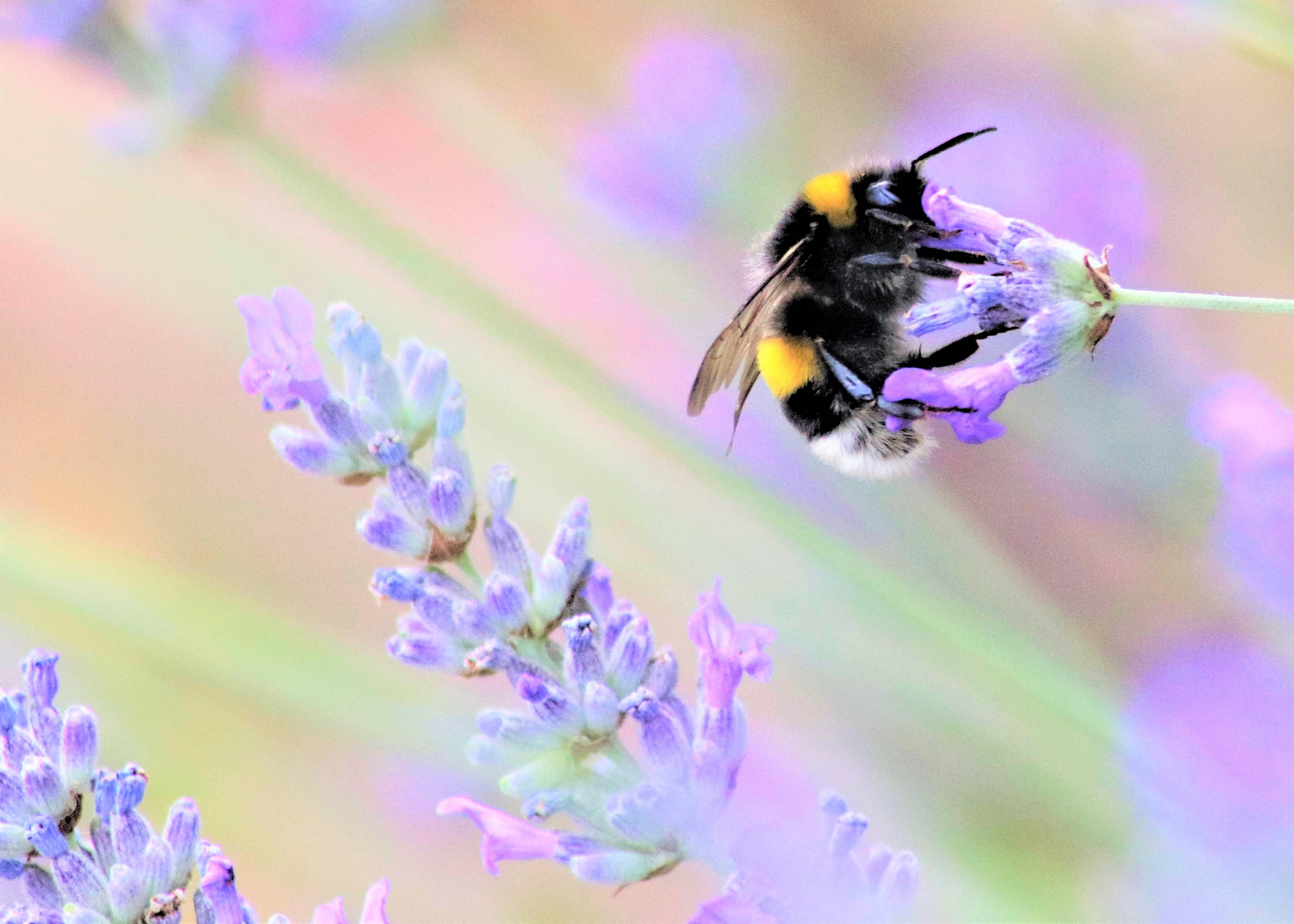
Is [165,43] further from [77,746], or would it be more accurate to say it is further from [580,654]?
[580,654]

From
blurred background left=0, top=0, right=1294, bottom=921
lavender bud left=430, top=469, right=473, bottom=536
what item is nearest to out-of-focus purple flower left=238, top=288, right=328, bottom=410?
lavender bud left=430, top=469, right=473, bottom=536

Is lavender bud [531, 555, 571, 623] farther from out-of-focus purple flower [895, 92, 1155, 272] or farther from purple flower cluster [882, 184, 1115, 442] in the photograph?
out-of-focus purple flower [895, 92, 1155, 272]

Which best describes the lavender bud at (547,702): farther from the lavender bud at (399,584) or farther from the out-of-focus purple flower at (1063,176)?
the out-of-focus purple flower at (1063,176)

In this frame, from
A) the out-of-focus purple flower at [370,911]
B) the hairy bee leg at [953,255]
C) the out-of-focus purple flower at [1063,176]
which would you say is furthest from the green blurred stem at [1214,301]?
the out-of-focus purple flower at [1063,176]

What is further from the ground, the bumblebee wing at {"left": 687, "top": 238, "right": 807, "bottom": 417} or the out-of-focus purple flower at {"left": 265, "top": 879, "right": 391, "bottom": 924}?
the bumblebee wing at {"left": 687, "top": 238, "right": 807, "bottom": 417}

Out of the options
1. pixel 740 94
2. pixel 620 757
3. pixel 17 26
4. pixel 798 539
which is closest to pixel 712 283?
pixel 740 94
